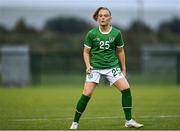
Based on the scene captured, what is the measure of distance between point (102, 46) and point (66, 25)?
3171 centimetres

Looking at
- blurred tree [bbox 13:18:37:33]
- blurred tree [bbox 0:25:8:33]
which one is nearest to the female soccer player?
blurred tree [bbox 0:25:8:33]

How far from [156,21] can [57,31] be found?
20.8 feet

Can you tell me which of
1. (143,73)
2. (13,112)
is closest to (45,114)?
(13,112)

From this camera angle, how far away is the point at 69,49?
4234 centimetres

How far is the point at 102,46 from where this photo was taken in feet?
39.5

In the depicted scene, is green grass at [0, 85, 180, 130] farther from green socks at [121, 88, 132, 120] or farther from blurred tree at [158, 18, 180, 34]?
blurred tree at [158, 18, 180, 34]

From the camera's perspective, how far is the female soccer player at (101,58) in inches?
474

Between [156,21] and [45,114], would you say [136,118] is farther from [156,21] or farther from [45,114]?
[156,21]

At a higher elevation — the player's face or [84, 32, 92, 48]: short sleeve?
the player's face

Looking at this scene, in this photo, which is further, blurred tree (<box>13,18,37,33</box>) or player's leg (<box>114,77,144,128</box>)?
blurred tree (<box>13,18,37,33</box>)

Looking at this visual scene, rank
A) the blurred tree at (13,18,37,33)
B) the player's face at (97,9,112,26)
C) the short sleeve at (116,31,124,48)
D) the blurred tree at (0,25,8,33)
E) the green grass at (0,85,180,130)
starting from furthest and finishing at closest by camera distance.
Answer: the blurred tree at (13,18,37,33)
the blurred tree at (0,25,8,33)
the green grass at (0,85,180,130)
the short sleeve at (116,31,124,48)
the player's face at (97,9,112,26)

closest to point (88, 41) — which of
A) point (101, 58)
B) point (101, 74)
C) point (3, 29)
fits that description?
point (101, 58)

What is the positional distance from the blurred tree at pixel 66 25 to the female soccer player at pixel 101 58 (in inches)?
1204

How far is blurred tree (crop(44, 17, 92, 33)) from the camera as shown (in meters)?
42.9
